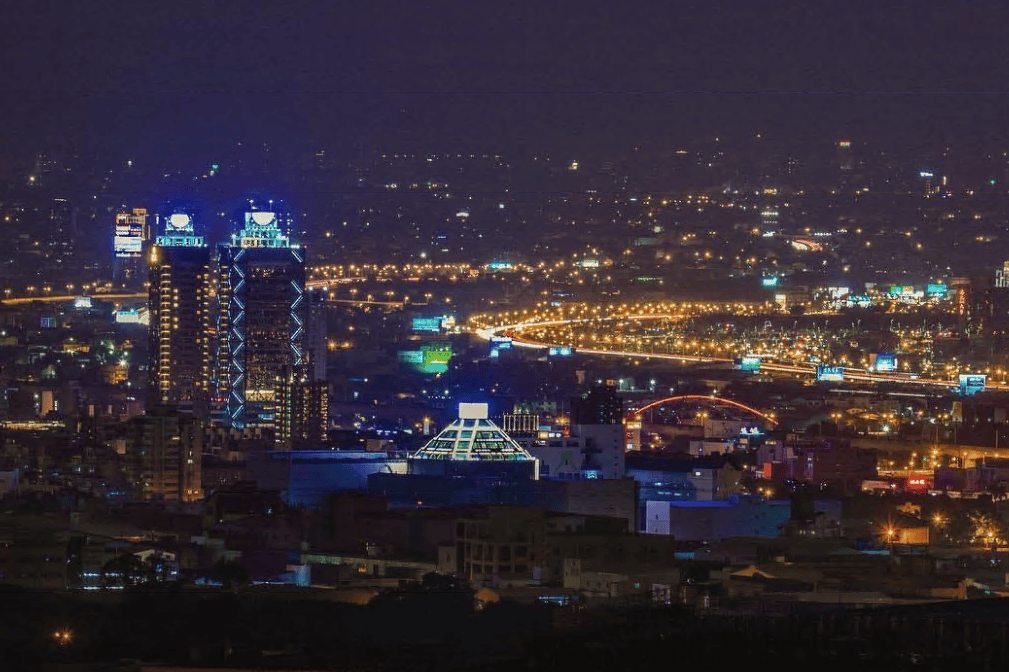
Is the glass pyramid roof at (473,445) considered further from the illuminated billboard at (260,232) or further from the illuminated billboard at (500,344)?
the illuminated billboard at (500,344)

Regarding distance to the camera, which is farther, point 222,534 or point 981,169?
point 981,169

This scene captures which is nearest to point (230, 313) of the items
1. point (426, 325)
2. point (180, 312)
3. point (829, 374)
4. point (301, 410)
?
point (180, 312)

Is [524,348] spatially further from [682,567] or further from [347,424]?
[682,567]

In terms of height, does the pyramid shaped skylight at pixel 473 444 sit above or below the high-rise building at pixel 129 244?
below

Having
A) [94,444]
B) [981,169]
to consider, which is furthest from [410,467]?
[981,169]

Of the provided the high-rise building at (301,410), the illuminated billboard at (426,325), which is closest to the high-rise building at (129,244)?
the illuminated billboard at (426,325)
